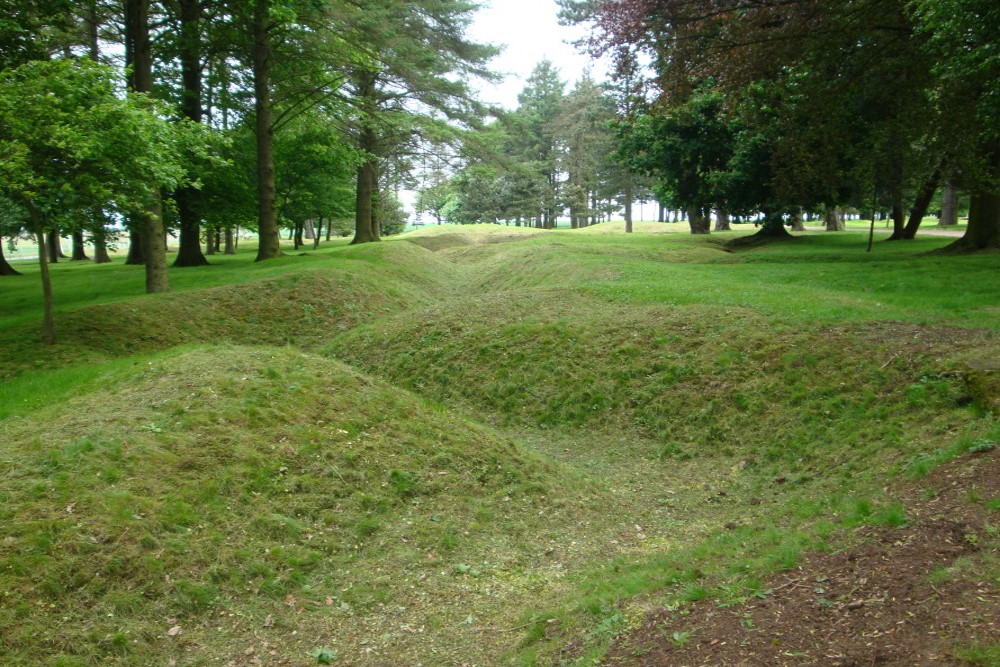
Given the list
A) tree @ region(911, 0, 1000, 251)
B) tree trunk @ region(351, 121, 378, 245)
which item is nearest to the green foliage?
tree @ region(911, 0, 1000, 251)

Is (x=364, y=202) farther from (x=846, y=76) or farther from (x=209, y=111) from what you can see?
(x=846, y=76)

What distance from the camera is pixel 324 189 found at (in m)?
31.6

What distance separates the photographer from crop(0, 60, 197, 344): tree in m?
10.9

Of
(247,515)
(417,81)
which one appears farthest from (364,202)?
(247,515)

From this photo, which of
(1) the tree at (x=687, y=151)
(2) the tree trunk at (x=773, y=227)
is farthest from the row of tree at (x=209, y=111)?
(2) the tree trunk at (x=773, y=227)

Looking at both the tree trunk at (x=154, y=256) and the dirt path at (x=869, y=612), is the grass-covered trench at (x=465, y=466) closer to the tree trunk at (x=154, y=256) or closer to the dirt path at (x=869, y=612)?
the dirt path at (x=869, y=612)

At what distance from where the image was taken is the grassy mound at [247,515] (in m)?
4.93

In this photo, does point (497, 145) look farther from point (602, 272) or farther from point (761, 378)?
point (761, 378)

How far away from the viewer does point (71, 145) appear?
10.9 meters

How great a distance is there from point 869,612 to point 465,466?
4.62 m

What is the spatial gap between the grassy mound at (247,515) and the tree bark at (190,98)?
16.3 meters

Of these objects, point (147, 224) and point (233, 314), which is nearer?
point (233, 314)

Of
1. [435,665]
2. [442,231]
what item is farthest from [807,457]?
[442,231]

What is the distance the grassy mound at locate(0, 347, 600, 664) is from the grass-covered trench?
26 mm
